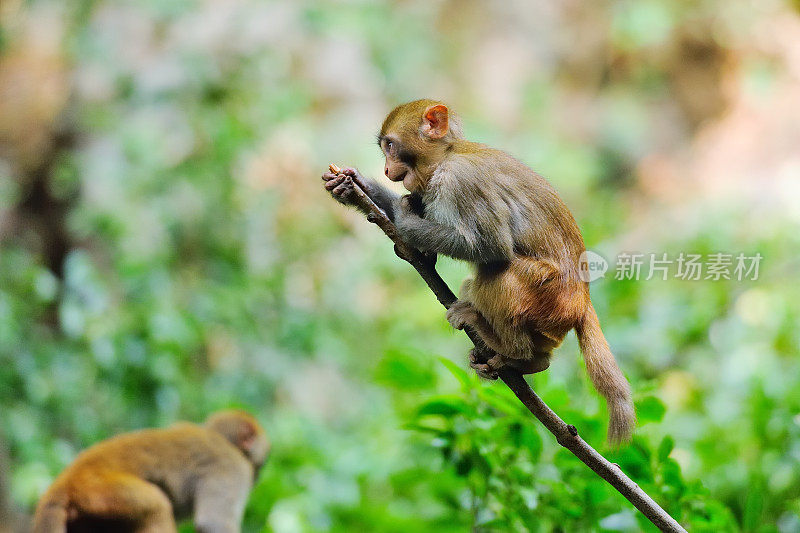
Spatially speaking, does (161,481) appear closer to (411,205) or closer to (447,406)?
(447,406)

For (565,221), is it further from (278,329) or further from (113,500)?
(278,329)

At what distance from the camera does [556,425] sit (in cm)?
241

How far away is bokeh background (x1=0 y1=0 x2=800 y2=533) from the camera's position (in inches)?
140

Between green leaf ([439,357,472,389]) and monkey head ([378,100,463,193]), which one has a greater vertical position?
monkey head ([378,100,463,193])

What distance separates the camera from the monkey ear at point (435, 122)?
305 centimetres

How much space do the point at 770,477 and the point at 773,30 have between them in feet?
32.3

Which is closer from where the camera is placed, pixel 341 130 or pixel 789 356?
pixel 789 356

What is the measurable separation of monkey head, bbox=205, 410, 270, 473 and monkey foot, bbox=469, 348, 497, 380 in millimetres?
2186

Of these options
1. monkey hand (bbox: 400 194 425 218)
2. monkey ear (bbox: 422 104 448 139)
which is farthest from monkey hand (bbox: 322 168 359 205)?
monkey ear (bbox: 422 104 448 139)

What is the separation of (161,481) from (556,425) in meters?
2.55

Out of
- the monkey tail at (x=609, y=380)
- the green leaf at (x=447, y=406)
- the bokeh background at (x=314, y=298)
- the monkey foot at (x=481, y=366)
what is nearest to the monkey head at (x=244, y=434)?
the bokeh background at (x=314, y=298)

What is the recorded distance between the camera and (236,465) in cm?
451

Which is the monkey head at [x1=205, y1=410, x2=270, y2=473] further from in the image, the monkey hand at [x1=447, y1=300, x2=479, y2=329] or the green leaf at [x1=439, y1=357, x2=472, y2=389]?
the monkey hand at [x1=447, y1=300, x2=479, y2=329]

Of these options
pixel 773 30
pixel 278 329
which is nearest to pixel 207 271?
pixel 278 329
